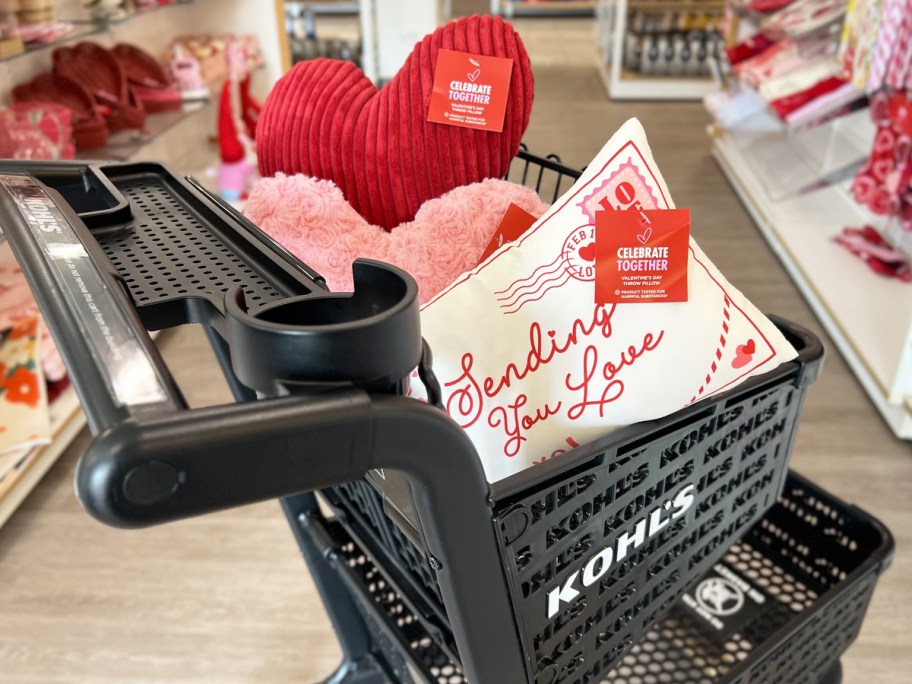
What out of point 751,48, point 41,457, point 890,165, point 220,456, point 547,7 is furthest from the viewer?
point 547,7

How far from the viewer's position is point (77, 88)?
7.16ft

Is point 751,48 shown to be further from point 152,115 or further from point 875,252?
point 152,115

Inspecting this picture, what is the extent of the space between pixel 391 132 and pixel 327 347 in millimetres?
466

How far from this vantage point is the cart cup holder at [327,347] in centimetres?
32

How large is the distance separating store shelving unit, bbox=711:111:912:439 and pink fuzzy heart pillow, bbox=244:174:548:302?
1.33 metres

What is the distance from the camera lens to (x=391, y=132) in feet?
2.44

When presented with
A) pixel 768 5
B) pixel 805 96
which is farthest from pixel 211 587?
pixel 768 5

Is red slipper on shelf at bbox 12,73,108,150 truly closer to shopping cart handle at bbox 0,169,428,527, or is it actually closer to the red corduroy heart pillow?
the red corduroy heart pillow

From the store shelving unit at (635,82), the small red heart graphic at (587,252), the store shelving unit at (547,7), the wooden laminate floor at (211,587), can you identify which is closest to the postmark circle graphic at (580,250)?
the small red heart graphic at (587,252)

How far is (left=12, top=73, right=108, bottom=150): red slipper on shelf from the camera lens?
6.84ft

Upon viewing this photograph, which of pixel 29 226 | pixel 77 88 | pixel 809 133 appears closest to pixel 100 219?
pixel 29 226

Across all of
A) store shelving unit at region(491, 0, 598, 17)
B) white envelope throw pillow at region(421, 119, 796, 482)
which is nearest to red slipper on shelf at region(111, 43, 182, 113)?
white envelope throw pillow at region(421, 119, 796, 482)

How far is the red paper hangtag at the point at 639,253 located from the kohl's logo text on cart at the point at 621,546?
0.18 metres

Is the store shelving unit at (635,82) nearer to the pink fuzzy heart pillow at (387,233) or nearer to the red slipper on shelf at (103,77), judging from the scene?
the red slipper on shelf at (103,77)
